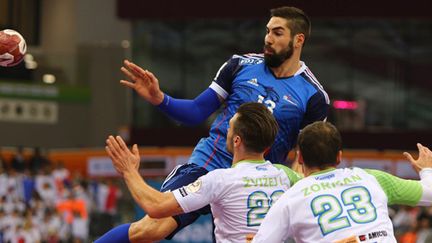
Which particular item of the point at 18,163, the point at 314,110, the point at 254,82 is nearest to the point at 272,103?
the point at 254,82

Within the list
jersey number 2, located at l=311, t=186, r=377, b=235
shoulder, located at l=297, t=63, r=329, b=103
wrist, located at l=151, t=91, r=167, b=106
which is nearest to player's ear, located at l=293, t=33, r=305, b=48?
shoulder, located at l=297, t=63, r=329, b=103

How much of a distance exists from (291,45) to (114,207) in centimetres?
2279

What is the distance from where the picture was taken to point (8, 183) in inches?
1160

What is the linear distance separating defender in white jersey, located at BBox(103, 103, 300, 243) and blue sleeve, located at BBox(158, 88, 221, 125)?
147 centimetres

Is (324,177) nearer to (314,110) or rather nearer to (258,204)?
(258,204)

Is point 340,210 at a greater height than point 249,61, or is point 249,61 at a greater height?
point 249,61

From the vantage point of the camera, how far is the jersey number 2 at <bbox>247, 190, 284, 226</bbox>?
7918 millimetres

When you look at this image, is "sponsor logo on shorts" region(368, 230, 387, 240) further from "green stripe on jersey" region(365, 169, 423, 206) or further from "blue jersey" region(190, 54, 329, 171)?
"blue jersey" region(190, 54, 329, 171)

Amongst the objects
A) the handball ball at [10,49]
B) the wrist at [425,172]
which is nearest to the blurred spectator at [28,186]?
the handball ball at [10,49]

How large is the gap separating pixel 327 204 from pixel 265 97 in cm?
240

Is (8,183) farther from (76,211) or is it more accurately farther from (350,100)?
(350,100)

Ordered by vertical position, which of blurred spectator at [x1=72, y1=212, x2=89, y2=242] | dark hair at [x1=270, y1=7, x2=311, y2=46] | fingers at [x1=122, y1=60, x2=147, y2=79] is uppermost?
dark hair at [x1=270, y1=7, x2=311, y2=46]

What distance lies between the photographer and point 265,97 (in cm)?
934

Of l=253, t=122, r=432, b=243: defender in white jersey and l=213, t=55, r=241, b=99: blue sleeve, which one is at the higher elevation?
l=213, t=55, r=241, b=99: blue sleeve
